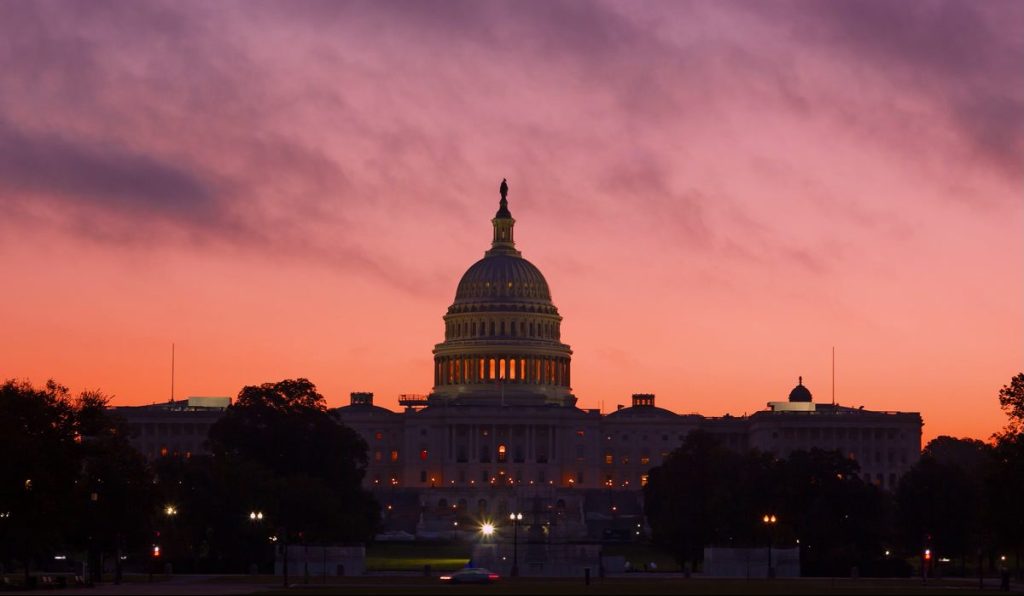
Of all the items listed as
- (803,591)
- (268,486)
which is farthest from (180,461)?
(803,591)

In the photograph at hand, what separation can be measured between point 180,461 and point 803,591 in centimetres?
7804

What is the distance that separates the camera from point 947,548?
175375 millimetres

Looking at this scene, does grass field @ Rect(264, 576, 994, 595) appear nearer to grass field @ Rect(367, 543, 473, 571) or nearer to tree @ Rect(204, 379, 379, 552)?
grass field @ Rect(367, 543, 473, 571)

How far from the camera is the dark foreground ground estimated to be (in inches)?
4552

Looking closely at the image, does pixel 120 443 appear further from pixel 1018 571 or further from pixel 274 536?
pixel 1018 571

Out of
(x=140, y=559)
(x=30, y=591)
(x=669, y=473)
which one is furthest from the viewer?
(x=669, y=473)

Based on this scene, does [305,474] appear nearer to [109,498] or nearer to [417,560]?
[417,560]

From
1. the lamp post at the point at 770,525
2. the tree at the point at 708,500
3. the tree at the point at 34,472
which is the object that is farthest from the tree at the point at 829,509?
the tree at the point at 34,472

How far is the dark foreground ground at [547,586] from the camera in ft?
379

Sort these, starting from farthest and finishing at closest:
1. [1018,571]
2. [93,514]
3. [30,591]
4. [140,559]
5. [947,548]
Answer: [947,548] → [140,559] → [1018,571] → [93,514] → [30,591]

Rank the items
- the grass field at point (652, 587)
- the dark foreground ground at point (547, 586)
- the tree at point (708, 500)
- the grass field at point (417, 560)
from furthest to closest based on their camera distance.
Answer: the tree at point (708, 500), the grass field at point (417, 560), the dark foreground ground at point (547, 586), the grass field at point (652, 587)

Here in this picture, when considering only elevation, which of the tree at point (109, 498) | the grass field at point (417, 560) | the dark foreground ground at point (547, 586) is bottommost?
the dark foreground ground at point (547, 586)

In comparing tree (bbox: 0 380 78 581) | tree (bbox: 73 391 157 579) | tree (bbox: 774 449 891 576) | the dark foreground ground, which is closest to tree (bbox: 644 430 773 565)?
tree (bbox: 774 449 891 576)

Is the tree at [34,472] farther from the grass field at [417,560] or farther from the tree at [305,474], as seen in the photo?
the tree at [305,474]
